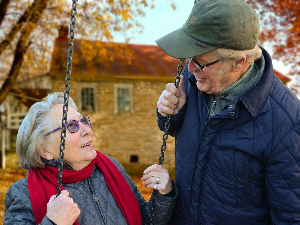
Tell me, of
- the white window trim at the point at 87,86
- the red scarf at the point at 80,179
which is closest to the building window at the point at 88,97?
the white window trim at the point at 87,86

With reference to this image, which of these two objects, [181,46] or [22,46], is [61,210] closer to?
[181,46]

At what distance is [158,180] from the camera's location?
6.66 feet

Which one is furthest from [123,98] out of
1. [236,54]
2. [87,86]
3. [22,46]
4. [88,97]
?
[236,54]

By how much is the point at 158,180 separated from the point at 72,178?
0.62 meters

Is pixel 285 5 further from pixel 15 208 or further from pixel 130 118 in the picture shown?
pixel 15 208

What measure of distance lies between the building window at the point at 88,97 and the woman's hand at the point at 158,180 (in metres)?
11.7

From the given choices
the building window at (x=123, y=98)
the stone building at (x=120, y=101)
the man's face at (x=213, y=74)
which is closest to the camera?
the man's face at (x=213, y=74)

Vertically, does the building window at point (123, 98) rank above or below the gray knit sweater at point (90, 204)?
below

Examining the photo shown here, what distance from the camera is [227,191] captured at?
1744mm

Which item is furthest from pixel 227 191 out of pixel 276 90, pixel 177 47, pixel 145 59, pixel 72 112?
pixel 145 59

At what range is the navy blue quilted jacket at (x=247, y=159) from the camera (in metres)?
1.59

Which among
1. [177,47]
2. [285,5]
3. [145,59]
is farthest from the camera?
[145,59]

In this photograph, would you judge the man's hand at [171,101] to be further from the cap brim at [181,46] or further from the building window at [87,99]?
the building window at [87,99]

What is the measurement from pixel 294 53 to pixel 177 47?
15145 millimetres
